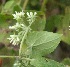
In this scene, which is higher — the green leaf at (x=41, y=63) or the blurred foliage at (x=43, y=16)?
the blurred foliage at (x=43, y=16)

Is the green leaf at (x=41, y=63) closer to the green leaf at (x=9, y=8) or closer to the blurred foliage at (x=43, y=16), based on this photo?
the blurred foliage at (x=43, y=16)

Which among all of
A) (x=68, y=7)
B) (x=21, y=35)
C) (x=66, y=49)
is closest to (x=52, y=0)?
(x=68, y=7)

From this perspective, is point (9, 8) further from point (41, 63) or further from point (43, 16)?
point (41, 63)

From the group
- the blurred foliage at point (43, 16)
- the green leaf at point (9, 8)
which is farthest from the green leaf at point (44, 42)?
the green leaf at point (9, 8)

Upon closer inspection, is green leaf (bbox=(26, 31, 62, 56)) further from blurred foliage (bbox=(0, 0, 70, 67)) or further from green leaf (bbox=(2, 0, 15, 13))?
green leaf (bbox=(2, 0, 15, 13))

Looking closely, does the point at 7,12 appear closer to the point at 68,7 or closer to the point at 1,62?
the point at 1,62

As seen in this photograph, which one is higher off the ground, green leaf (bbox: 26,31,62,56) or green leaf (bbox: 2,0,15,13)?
green leaf (bbox: 2,0,15,13)

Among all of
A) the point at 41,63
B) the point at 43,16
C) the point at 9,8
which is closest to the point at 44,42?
the point at 41,63

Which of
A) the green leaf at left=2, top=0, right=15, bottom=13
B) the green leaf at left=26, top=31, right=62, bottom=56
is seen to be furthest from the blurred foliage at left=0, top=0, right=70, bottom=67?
the green leaf at left=26, top=31, right=62, bottom=56

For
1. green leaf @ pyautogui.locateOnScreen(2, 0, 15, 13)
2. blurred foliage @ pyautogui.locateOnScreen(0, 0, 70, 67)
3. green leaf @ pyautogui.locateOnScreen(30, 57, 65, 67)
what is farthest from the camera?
green leaf @ pyautogui.locateOnScreen(2, 0, 15, 13)

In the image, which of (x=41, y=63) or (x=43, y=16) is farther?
(x=43, y=16)
